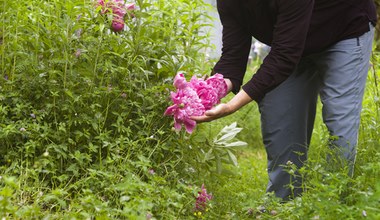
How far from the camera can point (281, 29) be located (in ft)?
11.3

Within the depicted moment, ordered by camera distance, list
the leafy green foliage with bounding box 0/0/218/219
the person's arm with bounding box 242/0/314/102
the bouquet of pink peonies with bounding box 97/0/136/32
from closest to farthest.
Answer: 1. the person's arm with bounding box 242/0/314/102
2. the leafy green foliage with bounding box 0/0/218/219
3. the bouquet of pink peonies with bounding box 97/0/136/32

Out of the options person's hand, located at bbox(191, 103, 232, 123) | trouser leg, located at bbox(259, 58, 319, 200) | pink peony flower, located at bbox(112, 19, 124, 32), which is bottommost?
trouser leg, located at bbox(259, 58, 319, 200)

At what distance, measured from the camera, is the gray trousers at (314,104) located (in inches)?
145

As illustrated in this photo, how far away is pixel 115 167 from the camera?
3512 millimetres

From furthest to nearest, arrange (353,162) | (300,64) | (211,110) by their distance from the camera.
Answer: (300,64) → (353,162) → (211,110)

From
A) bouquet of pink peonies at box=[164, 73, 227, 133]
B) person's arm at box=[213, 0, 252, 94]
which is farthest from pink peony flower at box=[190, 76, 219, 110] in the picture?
person's arm at box=[213, 0, 252, 94]

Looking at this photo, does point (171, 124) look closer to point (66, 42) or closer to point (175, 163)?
point (175, 163)

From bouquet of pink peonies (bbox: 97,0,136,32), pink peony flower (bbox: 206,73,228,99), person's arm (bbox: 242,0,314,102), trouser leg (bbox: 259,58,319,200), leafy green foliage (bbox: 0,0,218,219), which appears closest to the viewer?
person's arm (bbox: 242,0,314,102)

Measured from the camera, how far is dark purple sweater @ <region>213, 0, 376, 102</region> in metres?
3.42

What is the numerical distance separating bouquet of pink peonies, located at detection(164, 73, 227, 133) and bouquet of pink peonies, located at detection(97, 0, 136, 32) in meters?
0.50

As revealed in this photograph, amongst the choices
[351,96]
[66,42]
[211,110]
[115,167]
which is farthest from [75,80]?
[351,96]

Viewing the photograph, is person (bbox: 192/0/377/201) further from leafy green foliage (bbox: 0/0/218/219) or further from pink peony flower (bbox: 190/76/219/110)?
leafy green foliage (bbox: 0/0/218/219)

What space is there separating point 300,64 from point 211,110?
2.50 ft

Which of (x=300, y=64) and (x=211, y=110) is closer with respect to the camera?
(x=211, y=110)
